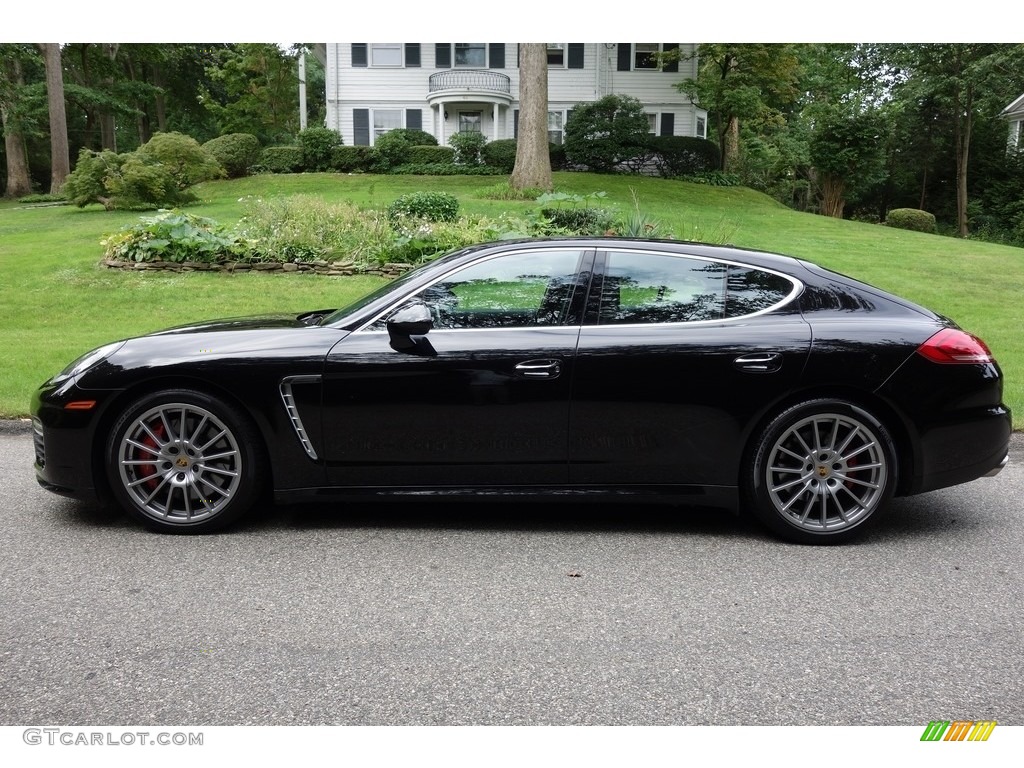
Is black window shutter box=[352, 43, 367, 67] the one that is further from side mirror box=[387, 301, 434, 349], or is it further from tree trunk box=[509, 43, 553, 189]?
side mirror box=[387, 301, 434, 349]

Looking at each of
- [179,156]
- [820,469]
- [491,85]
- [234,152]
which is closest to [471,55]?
[491,85]

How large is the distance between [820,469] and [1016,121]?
3984 centimetres

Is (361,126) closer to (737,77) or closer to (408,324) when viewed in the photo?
(737,77)

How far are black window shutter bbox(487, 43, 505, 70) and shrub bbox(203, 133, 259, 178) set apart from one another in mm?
10984

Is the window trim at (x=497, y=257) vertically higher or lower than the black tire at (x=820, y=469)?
higher

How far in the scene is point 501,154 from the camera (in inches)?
1254

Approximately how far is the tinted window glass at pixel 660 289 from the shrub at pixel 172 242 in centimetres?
979

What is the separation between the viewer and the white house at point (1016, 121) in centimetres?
3672

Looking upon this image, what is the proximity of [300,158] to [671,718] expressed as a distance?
31738mm

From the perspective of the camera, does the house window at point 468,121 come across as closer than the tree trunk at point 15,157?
No

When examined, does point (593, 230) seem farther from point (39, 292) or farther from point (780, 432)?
point (780, 432)

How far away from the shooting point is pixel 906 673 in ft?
10.5

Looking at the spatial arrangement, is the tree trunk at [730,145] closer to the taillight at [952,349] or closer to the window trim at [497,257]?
the taillight at [952,349]

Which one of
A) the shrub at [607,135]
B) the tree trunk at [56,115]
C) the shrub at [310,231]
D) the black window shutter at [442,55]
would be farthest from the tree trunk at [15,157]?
the shrub at [310,231]
